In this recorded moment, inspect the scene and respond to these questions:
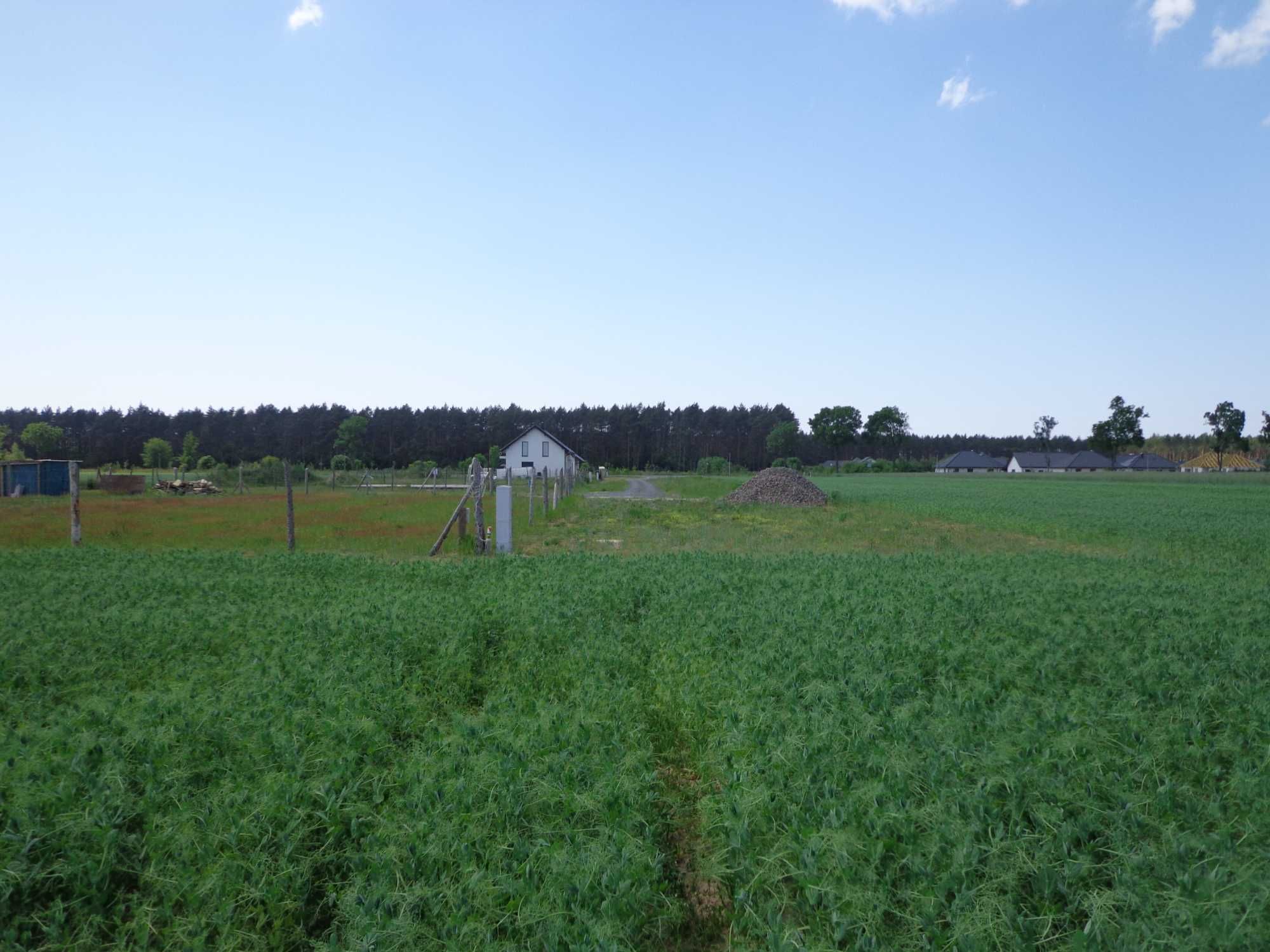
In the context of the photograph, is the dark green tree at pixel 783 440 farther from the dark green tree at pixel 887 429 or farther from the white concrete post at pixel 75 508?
the white concrete post at pixel 75 508

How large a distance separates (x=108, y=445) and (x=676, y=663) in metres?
111

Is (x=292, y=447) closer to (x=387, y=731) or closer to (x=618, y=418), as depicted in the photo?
(x=618, y=418)

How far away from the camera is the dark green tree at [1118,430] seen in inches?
4503

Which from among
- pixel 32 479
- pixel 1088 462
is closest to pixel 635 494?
pixel 32 479

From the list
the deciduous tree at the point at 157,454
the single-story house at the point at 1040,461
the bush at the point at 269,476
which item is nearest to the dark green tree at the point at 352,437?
the deciduous tree at the point at 157,454

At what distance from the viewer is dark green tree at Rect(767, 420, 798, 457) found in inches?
4599

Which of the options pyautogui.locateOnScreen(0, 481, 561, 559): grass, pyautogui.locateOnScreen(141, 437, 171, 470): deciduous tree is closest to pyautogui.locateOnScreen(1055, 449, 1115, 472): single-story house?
pyautogui.locateOnScreen(0, 481, 561, 559): grass

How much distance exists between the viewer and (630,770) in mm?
4668

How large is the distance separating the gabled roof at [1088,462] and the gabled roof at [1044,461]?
750mm

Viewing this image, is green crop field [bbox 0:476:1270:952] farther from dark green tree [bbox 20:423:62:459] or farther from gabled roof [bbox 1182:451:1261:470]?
gabled roof [bbox 1182:451:1261:470]


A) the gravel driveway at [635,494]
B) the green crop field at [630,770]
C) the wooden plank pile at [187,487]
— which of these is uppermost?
the wooden plank pile at [187,487]

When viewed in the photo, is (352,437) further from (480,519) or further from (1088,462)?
(1088,462)

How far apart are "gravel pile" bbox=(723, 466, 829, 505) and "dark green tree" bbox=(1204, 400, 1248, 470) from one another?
346ft

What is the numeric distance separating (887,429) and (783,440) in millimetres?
38233
